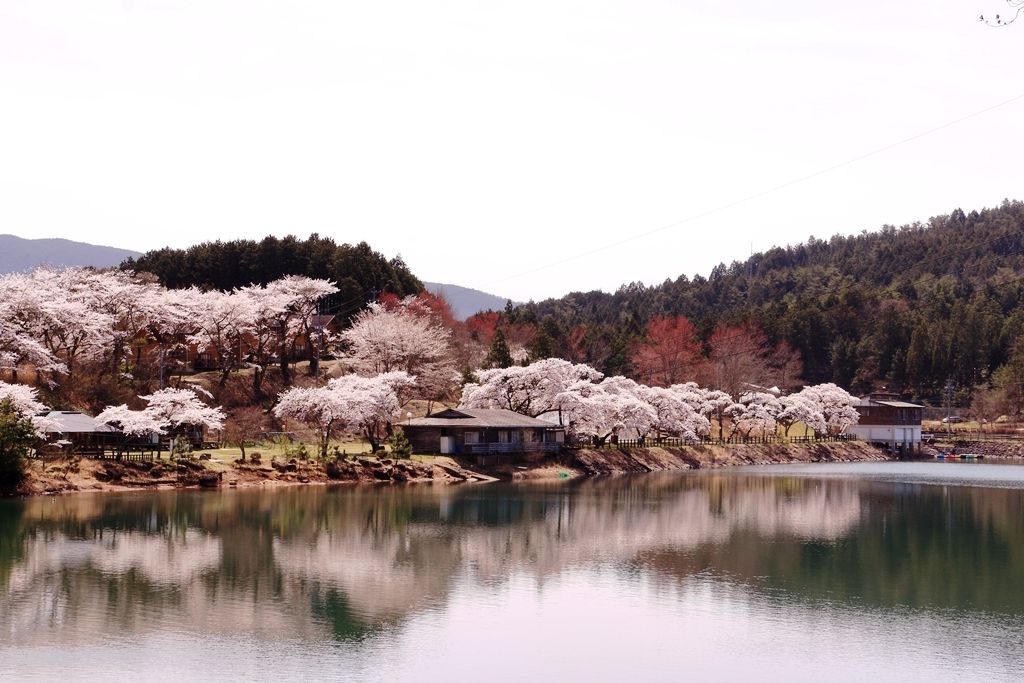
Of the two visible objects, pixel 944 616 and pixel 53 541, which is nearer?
pixel 944 616

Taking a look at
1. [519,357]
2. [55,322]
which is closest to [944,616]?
[55,322]

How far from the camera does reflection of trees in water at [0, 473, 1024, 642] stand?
24.8 metres

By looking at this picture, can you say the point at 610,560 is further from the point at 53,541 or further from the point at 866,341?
the point at 866,341

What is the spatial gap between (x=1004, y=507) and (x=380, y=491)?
30.3 meters

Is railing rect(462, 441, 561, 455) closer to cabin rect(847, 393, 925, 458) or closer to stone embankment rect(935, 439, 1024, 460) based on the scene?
cabin rect(847, 393, 925, 458)

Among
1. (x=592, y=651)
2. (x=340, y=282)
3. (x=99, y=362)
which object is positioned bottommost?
(x=592, y=651)

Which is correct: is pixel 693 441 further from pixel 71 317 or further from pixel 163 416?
pixel 71 317

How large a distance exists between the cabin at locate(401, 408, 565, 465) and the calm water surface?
427 inches

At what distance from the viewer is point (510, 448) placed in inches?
2370

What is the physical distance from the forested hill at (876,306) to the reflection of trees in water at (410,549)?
4324cm

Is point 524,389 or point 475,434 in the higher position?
point 524,389

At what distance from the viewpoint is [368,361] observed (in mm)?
72125

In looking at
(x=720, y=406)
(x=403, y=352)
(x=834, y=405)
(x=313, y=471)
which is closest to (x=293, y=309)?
(x=403, y=352)

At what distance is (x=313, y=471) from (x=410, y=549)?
1928 centimetres
